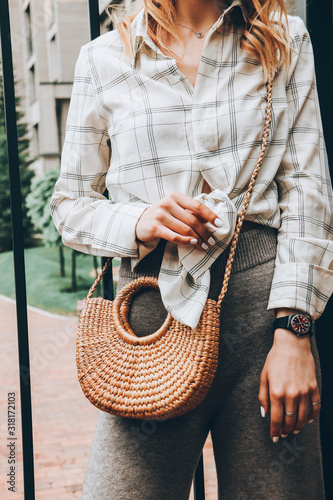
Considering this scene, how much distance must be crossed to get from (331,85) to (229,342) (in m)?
0.61

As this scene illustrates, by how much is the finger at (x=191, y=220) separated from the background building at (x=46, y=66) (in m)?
9.29

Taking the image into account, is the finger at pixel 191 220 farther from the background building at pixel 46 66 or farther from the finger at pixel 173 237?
the background building at pixel 46 66

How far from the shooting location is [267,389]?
0.77 m

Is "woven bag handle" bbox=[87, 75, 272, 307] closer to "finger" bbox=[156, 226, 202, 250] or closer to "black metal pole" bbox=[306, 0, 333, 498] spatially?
"finger" bbox=[156, 226, 202, 250]

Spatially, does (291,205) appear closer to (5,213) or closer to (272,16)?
(272,16)

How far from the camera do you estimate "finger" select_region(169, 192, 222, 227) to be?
768 millimetres

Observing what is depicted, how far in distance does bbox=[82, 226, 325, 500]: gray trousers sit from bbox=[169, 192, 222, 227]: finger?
92 mm

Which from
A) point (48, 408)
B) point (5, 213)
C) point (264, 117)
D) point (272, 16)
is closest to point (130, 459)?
point (264, 117)

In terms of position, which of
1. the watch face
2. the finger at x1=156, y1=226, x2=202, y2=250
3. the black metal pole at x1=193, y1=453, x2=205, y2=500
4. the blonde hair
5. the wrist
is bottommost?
the black metal pole at x1=193, y1=453, x2=205, y2=500

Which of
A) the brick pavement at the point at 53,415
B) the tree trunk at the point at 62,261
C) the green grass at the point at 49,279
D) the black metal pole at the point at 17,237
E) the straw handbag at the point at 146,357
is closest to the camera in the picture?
the straw handbag at the point at 146,357

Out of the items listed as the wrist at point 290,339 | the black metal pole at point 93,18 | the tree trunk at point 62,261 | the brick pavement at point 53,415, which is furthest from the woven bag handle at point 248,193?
the tree trunk at point 62,261

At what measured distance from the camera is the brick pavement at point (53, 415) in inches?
137

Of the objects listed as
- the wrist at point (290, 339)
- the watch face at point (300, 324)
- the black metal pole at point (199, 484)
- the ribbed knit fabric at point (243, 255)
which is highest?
the ribbed knit fabric at point (243, 255)

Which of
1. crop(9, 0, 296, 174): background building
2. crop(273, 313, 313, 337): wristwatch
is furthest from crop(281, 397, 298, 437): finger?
crop(9, 0, 296, 174): background building
